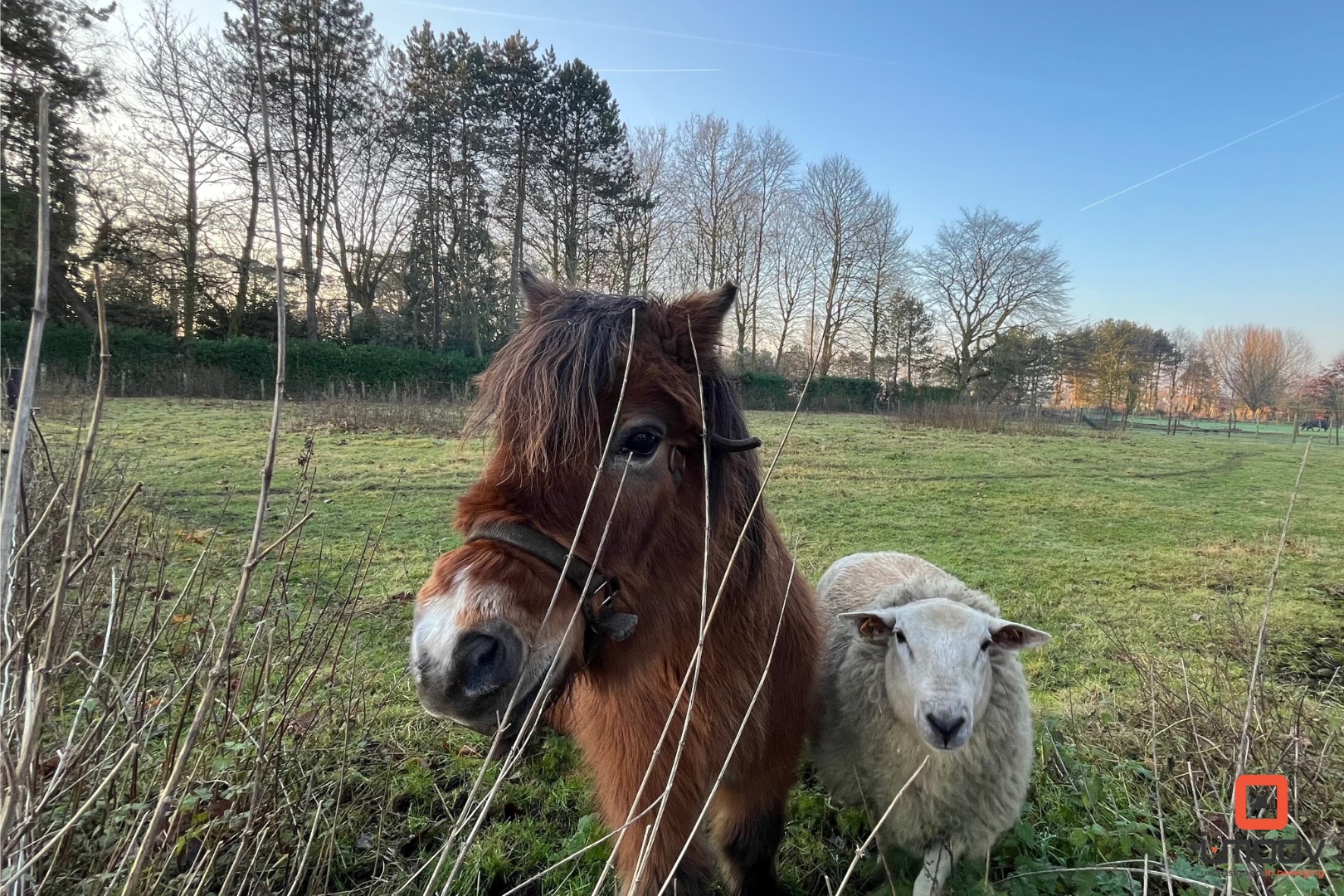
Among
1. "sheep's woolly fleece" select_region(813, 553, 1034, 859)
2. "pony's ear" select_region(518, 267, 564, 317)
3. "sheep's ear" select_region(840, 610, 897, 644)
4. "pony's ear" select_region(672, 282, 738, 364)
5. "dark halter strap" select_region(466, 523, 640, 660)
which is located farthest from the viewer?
"sheep's ear" select_region(840, 610, 897, 644)

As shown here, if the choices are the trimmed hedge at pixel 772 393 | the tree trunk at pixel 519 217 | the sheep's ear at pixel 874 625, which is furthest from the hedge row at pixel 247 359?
the sheep's ear at pixel 874 625

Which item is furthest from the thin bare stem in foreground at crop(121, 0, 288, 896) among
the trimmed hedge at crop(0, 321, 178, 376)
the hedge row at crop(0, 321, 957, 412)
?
the trimmed hedge at crop(0, 321, 178, 376)

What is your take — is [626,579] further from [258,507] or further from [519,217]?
[519,217]

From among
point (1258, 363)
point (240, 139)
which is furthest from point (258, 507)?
point (1258, 363)

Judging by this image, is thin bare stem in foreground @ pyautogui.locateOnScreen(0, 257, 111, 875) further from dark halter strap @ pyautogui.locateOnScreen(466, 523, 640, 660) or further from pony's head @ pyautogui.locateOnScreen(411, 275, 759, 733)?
dark halter strap @ pyautogui.locateOnScreen(466, 523, 640, 660)

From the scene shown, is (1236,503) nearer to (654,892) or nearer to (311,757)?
(654,892)

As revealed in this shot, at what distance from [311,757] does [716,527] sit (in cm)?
258

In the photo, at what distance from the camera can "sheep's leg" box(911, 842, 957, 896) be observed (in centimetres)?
269

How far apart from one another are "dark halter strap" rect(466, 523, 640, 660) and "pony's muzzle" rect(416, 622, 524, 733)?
0.76 ft

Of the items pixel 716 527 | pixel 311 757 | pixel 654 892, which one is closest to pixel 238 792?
pixel 311 757

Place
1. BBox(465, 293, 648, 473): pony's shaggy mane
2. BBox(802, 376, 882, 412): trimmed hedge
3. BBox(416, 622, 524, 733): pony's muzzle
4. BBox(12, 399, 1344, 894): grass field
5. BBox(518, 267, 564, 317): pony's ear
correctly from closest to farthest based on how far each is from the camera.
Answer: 1. BBox(416, 622, 524, 733): pony's muzzle
2. BBox(465, 293, 648, 473): pony's shaggy mane
3. BBox(518, 267, 564, 317): pony's ear
4. BBox(12, 399, 1344, 894): grass field
5. BBox(802, 376, 882, 412): trimmed hedge

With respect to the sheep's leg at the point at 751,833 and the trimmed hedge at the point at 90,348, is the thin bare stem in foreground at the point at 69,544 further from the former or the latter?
the trimmed hedge at the point at 90,348

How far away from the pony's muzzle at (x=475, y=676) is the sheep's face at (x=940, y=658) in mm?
1963

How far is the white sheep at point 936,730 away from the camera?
2688 millimetres
